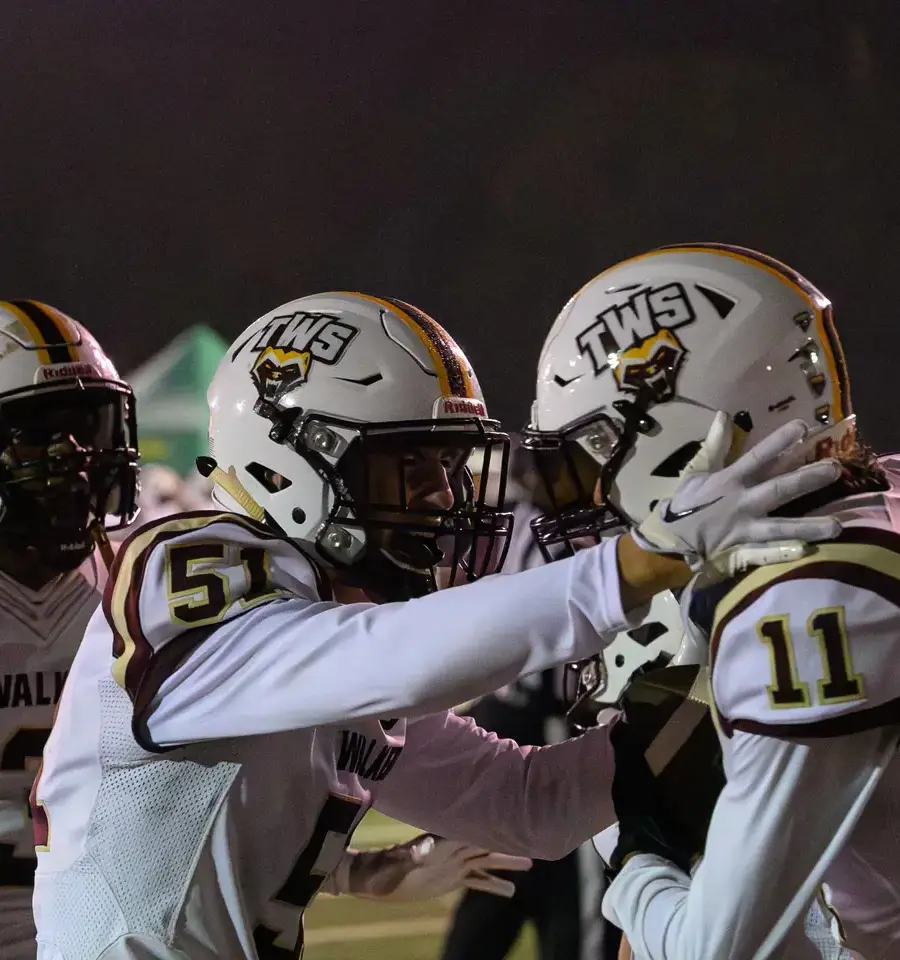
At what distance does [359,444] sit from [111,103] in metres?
2.79

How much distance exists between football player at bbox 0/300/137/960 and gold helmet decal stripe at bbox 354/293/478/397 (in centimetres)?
68

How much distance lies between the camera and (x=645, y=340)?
131 cm

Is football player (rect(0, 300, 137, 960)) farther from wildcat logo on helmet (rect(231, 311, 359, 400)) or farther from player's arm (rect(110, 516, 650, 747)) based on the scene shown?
player's arm (rect(110, 516, 650, 747))

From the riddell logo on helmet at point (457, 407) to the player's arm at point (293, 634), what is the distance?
0.36 m

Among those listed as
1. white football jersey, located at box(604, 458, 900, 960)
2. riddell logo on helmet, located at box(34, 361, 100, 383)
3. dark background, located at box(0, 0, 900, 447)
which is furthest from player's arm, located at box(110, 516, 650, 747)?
dark background, located at box(0, 0, 900, 447)

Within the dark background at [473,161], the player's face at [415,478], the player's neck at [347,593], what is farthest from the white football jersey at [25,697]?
the dark background at [473,161]

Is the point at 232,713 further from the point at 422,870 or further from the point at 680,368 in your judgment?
the point at 422,870

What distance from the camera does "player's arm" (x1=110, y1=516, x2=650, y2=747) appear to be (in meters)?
1.08

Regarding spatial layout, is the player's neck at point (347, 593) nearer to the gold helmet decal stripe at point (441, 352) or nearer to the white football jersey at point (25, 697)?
the gold helmet decal stripe at point (441, 352)

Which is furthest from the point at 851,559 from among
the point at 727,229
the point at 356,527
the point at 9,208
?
the point at 9,208

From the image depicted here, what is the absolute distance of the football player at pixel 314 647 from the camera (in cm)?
109

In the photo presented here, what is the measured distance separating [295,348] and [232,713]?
59 centimetres

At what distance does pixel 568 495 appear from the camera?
1473 mm

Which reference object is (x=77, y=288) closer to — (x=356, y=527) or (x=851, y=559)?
(x=356, y=527)
